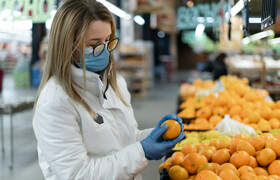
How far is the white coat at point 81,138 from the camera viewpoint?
4.39 ft

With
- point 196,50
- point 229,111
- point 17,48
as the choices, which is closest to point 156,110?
point 229,111

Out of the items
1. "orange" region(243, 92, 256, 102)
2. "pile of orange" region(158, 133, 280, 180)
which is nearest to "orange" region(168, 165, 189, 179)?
"pile of orange" region(158, 133, 280, 180)

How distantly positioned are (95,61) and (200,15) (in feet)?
23.0

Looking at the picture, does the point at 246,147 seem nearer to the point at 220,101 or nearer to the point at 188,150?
the point at 188,150

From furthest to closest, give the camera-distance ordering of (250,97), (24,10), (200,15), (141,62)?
(141,62) < (200,15) < (24,10) < (250,97)

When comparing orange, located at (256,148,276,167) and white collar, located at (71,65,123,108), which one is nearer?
white collar, located at (71,65,123,108)

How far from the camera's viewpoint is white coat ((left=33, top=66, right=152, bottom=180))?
1.34 meters

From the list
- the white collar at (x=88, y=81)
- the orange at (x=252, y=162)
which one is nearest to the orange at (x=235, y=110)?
the orange at (x=252, y=162)

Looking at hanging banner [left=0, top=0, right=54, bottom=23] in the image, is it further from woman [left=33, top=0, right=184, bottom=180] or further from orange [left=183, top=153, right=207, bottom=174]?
orange [left=183, top=153, right=207, bottom=174]

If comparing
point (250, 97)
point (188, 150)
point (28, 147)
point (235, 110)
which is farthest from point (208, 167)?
point (28, 147)

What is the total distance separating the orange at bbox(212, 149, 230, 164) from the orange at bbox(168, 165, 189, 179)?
0.21 meters

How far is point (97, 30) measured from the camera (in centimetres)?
150

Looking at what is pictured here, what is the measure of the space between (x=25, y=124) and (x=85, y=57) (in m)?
6.40

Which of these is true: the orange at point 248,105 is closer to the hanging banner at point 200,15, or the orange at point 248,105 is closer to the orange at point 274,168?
the orange at point 274,168
